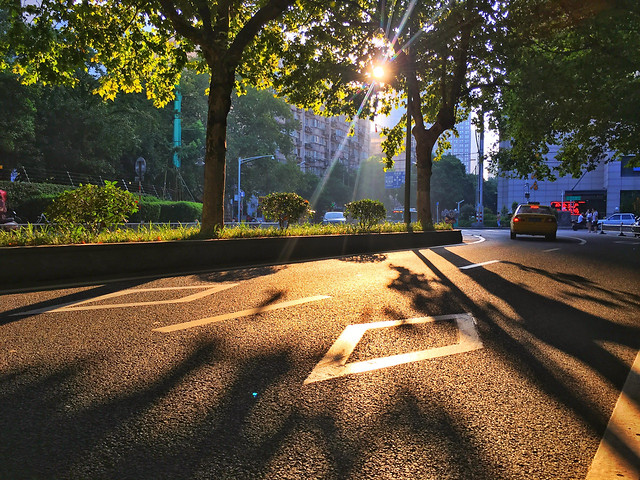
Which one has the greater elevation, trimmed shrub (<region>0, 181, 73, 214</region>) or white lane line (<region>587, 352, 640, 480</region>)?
trimmed shrub (<region>0, 181, 73, 214</region>)

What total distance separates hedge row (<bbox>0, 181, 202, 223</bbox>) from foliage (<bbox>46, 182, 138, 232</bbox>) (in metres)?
12.5

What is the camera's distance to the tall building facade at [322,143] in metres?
112

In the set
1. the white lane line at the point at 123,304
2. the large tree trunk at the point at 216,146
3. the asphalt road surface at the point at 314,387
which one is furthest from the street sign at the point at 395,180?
the asphalt road surface at the point at 314,387

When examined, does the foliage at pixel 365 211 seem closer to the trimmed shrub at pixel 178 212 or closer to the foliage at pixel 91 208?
the foliage at pixel 91 208

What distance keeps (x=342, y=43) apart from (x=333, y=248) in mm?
9344

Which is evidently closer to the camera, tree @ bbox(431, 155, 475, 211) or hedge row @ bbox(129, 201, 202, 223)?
hedge row @ bbox(129, 201, 202, 223)

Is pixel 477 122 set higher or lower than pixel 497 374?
higher

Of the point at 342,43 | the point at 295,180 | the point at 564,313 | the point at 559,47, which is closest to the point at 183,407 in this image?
the point at 564,313

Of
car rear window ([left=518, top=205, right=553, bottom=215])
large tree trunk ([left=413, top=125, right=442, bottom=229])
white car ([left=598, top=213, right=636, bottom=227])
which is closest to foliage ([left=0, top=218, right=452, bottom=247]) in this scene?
large tree trunk ([left=413, top=125, right=442, bottom=229])

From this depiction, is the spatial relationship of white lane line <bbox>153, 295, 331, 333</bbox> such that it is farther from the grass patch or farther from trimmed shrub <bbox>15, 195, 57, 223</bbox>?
trimmed shrub <bbox>15, 195, 57, 223</bbox>

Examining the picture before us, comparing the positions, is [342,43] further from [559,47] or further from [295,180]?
[295,180]

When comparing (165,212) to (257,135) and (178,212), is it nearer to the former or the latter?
(178,212)

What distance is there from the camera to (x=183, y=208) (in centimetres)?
3083

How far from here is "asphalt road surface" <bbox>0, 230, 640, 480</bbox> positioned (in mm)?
2193
